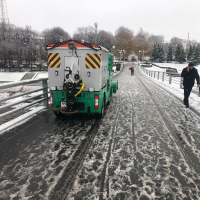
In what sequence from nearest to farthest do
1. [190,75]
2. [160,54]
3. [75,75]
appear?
[75,75] → [190,75] → [160,54]

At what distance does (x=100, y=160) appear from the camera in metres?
3.84

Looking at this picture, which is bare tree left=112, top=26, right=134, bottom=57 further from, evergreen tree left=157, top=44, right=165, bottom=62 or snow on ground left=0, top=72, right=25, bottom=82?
snow on ground left=0, top=72, right=25, bottom=82

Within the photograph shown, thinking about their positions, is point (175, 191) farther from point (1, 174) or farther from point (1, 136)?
point (1, 136)

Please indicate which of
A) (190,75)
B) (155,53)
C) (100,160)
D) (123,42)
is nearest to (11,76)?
(190,75)

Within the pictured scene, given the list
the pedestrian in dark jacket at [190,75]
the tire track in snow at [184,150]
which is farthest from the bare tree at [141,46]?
the tire track in snow at [184,150]

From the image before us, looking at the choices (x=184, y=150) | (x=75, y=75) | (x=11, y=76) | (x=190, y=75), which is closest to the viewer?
(x=184, y=150)

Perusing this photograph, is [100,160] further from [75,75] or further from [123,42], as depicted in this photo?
[123,42]

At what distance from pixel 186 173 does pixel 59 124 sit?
3.93m

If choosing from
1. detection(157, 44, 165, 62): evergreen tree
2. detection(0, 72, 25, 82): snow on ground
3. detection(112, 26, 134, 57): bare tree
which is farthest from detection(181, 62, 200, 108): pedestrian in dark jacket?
detection(112, 26, 134, 57): bare tree

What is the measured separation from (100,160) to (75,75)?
2927 mm

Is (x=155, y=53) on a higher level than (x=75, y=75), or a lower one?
higher

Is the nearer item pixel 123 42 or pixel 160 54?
pixel 160 54

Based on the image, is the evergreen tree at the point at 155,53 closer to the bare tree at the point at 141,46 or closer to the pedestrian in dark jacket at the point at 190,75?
the bare tree at the point at 141,46

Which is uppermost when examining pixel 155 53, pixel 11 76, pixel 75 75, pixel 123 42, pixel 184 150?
pixel 123 42
